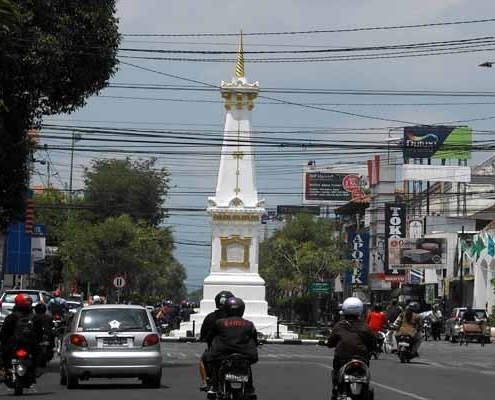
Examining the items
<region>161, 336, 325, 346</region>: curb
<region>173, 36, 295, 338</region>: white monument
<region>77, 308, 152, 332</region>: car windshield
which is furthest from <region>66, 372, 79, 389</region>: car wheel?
<region>173, 36, 295, 338</region>: white monument

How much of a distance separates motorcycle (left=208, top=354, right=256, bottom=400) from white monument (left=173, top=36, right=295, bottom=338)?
138 ft

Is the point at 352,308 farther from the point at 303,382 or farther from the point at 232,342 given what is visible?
the point at 303,382

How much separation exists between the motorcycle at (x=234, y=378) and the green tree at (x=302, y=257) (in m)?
80.7

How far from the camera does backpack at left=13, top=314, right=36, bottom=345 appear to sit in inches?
906

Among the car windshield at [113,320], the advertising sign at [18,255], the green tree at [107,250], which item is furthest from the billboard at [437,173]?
the car windshield at [113,320]

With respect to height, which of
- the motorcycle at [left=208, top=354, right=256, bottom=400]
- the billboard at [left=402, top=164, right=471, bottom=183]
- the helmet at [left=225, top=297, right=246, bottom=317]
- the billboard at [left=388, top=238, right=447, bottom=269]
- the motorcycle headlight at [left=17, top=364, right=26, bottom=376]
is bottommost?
the motorcycle headlight at [left=17, top=364, right=26, bottom=376]

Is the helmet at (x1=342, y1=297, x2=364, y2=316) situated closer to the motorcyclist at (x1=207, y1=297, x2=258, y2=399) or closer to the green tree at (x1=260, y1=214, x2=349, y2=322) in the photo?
the motorcyclist at (x1=207, y1=297, x2=258, y2=399)

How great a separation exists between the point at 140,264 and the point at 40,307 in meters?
58.6

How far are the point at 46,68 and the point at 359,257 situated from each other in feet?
239

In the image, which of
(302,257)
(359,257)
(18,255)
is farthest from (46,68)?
(359,257)

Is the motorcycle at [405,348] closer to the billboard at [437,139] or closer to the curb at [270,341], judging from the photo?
the curb at [270,341]

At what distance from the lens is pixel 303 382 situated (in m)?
27.2

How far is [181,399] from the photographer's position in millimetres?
22203

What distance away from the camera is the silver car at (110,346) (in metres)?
24.6
